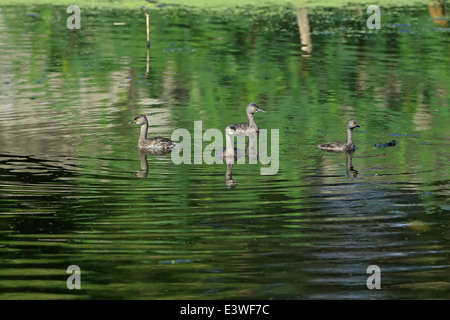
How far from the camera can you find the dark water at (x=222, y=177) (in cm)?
906

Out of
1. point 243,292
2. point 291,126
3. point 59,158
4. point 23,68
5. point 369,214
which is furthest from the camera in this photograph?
point 23,68

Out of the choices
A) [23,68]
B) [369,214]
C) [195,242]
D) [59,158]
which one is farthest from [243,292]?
[23,68]

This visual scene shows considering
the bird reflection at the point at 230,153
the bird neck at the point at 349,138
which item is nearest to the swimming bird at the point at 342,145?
the bird neck at the point at 349,138

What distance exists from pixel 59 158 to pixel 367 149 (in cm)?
487

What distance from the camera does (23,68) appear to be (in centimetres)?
2306

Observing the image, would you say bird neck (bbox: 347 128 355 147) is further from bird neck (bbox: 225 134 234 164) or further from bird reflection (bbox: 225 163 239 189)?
bird reflection (bbox: 225 163 239 189)

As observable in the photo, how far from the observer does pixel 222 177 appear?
1319 centimetres

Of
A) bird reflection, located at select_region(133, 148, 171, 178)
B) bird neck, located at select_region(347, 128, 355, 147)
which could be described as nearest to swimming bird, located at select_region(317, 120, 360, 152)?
bird neck, located at select_region(347, 128, 355, 147)

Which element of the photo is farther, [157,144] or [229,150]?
[157,144]

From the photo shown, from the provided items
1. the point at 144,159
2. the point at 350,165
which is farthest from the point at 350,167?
the point at 144,159

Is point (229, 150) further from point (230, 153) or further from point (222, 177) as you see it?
point (222, 177)

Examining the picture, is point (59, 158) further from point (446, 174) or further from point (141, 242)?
point (446, 174)

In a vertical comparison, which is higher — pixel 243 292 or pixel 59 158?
pixel 59 158

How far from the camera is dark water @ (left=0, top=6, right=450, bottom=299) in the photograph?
29.7 ft
